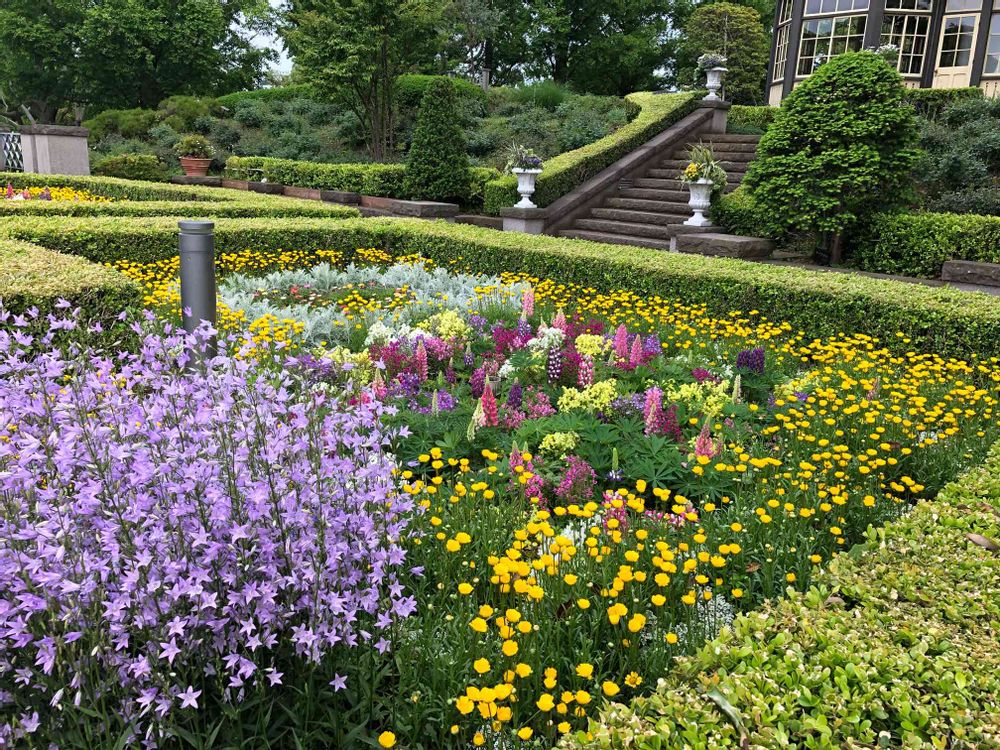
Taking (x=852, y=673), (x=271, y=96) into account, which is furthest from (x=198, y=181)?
(x=852, y=673)

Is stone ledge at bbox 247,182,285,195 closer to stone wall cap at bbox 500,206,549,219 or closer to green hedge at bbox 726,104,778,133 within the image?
stone wall cap at bbox 500,206,549,219

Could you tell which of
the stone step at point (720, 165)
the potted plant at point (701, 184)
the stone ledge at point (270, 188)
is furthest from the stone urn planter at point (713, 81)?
the stone ledge at point (270, 188)

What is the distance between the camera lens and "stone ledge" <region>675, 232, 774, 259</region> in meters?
10.7

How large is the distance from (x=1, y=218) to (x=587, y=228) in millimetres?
9543

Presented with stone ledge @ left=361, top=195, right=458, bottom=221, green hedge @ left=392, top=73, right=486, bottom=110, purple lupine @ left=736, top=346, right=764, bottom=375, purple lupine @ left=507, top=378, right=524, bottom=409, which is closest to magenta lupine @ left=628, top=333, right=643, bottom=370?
purple lupine @ left=736, top=346, right=764, bottom=375

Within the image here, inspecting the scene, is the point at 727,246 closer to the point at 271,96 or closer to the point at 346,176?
the point at 346,176

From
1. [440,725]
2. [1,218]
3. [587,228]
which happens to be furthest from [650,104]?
[440,725]

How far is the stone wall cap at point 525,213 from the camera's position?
45.7ft

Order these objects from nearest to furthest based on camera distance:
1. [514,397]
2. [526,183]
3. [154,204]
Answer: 1. [514,397]
2. [154,204]
3. [526,183]

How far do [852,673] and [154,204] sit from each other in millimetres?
11308

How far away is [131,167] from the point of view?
2089 centimetres

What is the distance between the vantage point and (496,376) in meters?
5.20

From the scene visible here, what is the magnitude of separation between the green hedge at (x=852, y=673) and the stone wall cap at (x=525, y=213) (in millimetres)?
11884

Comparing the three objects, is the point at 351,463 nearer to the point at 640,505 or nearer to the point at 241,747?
the point at 241,747
